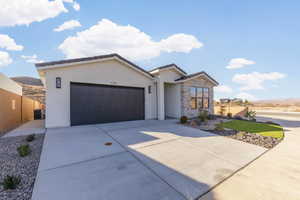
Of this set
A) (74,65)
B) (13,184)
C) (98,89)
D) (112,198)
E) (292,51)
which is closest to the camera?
(112,198)

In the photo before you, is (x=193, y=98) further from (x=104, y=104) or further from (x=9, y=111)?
(x=9, y=111)

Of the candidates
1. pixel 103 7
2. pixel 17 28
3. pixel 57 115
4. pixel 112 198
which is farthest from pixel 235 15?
pixel 17 28

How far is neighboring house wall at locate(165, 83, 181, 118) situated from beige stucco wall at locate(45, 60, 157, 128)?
8.76 ft

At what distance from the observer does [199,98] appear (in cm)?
1189

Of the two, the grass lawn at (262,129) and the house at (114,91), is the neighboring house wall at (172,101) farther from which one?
the grass lawn at (262,129)

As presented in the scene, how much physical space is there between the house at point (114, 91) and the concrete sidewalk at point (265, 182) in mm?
7063

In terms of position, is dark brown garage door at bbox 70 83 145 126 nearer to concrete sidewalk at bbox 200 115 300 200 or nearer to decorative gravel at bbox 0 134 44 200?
decorative gravel at bbox 0 134 44 200

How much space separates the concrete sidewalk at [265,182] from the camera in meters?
2.26

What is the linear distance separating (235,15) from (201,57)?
4264mm

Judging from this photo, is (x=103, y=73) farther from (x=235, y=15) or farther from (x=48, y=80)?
(x=235, y=15)

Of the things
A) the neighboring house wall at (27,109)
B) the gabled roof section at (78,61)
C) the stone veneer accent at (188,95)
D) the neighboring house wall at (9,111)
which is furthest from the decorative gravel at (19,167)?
the stone veneer accent at (188,95)

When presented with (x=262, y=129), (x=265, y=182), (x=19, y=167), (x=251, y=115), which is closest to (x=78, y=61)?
(x=19, y=167)

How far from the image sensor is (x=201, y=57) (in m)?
12.2

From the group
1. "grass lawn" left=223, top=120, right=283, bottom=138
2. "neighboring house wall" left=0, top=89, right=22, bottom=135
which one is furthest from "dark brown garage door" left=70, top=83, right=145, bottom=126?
"grass lawn" left=223, top=120, right=283, bottom=138
